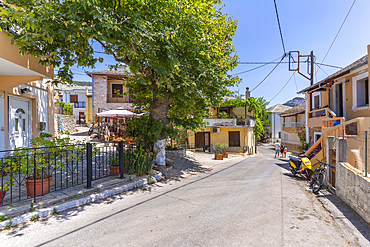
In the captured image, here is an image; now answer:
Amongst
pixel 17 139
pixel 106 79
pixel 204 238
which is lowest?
pixel 204 238

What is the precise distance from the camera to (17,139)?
7.58 m

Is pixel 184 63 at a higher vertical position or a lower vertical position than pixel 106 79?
lower

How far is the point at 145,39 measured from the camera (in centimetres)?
596

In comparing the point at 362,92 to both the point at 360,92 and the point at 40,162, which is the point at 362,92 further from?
the point at 40,162

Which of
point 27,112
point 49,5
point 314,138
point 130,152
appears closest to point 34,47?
point 49,5

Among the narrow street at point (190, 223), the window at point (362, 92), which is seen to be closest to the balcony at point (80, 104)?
the narrow street at point (190, 223)

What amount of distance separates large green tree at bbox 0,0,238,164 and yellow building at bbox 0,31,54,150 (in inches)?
16.7

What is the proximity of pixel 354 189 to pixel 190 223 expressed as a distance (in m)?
4.22

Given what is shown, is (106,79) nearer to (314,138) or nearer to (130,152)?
(130,152)

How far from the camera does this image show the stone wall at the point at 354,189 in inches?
170

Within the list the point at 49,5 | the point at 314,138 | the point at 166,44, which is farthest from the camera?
the point at 314,138

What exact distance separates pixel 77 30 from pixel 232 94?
677 centimetres

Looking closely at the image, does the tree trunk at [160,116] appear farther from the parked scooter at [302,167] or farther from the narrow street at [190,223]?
the parked scooter at [302,167]

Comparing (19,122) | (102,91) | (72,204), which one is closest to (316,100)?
(72,204)
